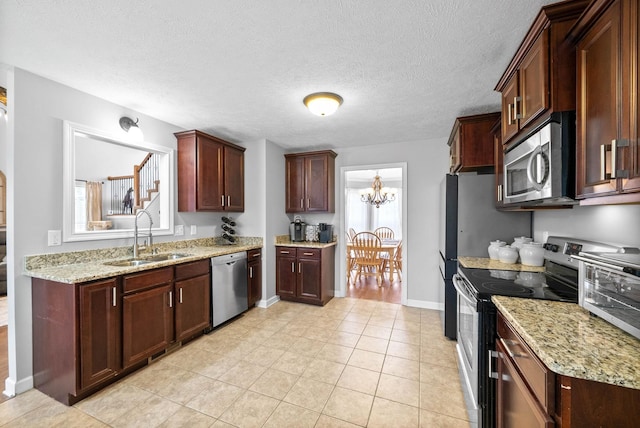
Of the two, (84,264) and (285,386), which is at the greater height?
(84,264)

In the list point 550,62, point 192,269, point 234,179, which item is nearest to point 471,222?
point 550,62

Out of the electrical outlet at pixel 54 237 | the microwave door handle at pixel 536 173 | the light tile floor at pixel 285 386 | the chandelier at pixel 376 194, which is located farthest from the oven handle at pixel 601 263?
the chandelier at pixel 376 194

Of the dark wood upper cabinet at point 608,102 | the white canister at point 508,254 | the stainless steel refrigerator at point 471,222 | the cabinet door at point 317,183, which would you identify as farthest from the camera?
the cabinet door at point 317,183

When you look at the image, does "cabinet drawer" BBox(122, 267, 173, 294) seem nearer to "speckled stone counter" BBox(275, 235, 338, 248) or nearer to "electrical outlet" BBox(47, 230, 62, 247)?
"electrical outlet" BBox(47, 230, 62, 247)

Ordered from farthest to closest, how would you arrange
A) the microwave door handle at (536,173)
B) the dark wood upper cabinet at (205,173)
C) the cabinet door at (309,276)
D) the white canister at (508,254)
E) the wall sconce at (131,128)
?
the cabinet door at (309,276), the dark wood upper cabinet at (205,173), the wall sconce at (131,128), the white canister at (508,254), the microwave door handle at (536,173)

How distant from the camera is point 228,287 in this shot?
3115mm

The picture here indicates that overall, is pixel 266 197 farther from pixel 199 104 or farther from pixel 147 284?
pixel 147 284

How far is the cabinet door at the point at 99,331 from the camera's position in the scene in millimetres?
1789

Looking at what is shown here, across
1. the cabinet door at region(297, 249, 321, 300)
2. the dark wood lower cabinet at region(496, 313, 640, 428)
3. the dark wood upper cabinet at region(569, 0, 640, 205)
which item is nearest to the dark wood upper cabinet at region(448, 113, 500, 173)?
the dark wood upper cabinet at region(569, 0, 640, 205)

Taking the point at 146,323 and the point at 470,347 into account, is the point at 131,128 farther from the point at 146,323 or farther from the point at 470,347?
the point at 470,347

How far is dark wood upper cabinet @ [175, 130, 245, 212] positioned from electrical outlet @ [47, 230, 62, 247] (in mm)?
1148

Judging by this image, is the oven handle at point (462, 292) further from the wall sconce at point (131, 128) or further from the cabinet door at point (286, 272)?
the wall sconce at point (131, 128)

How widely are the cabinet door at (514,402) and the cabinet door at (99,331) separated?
2454 mm

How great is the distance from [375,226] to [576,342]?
263 inches
